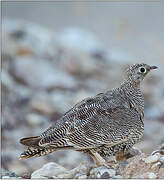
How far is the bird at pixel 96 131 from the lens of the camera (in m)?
8.22

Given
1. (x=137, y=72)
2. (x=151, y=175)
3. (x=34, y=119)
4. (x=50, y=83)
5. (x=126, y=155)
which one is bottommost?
(x=151, y=175)

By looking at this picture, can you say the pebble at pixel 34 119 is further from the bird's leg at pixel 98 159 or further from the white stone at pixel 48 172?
the bird's leg at pixel 98 159

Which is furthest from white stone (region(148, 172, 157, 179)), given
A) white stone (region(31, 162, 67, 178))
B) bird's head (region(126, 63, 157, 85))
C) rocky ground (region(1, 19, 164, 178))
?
rocky ground (region(1, 19, 164, 178))

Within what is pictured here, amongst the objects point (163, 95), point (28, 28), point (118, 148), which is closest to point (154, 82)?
point (163, 95)

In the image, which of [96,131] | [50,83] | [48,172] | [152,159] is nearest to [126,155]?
[152,159]

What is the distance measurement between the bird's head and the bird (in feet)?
1.15

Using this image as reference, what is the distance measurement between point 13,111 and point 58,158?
11.9 ft

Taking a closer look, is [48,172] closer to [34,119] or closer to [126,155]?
[126,155]

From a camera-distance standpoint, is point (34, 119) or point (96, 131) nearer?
point (96, 131)

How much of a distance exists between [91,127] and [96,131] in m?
0.09

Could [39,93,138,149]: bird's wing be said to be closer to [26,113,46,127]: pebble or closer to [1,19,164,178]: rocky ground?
[1,19,164,178]: rocky ground

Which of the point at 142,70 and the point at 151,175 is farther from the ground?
the point at 142,70

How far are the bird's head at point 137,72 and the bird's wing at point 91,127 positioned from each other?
0.54 metres

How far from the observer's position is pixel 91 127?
8.24 meters
